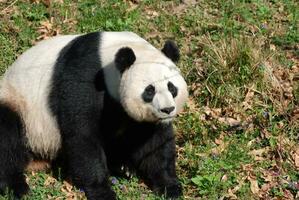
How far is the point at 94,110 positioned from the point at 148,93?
2.04ft

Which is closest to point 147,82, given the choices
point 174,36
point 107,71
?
point 107,71

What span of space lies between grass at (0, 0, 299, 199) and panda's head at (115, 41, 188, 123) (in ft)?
3.39

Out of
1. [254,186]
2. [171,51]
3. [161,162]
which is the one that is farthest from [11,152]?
[254,186]

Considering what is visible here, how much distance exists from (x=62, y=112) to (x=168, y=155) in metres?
1.18

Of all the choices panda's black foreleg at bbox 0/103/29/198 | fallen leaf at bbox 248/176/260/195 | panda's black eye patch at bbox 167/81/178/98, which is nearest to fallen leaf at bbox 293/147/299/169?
fallen leaf at bbox 248/176/260/195

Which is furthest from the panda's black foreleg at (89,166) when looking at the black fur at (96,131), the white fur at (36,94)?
the white fur at (36,94)

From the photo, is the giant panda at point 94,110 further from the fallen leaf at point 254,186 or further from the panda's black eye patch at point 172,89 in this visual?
the fallen leaf at point 254,186

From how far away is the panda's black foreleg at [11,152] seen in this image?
631cm

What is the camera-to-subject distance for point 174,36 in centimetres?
885

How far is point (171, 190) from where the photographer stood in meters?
6.38

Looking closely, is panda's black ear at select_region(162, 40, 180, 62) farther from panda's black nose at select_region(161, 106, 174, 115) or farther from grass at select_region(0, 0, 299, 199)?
grass at select_region(0, 0, 299, 199)

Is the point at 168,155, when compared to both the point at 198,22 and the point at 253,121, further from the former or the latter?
the point at 198,22

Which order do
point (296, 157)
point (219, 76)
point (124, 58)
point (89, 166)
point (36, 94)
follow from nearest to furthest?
point (124, 58) → point (89, 166) → point (36, 94) → point (296, 157) → point (219, 76)

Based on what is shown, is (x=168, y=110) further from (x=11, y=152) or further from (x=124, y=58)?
(x=11, y=152)
